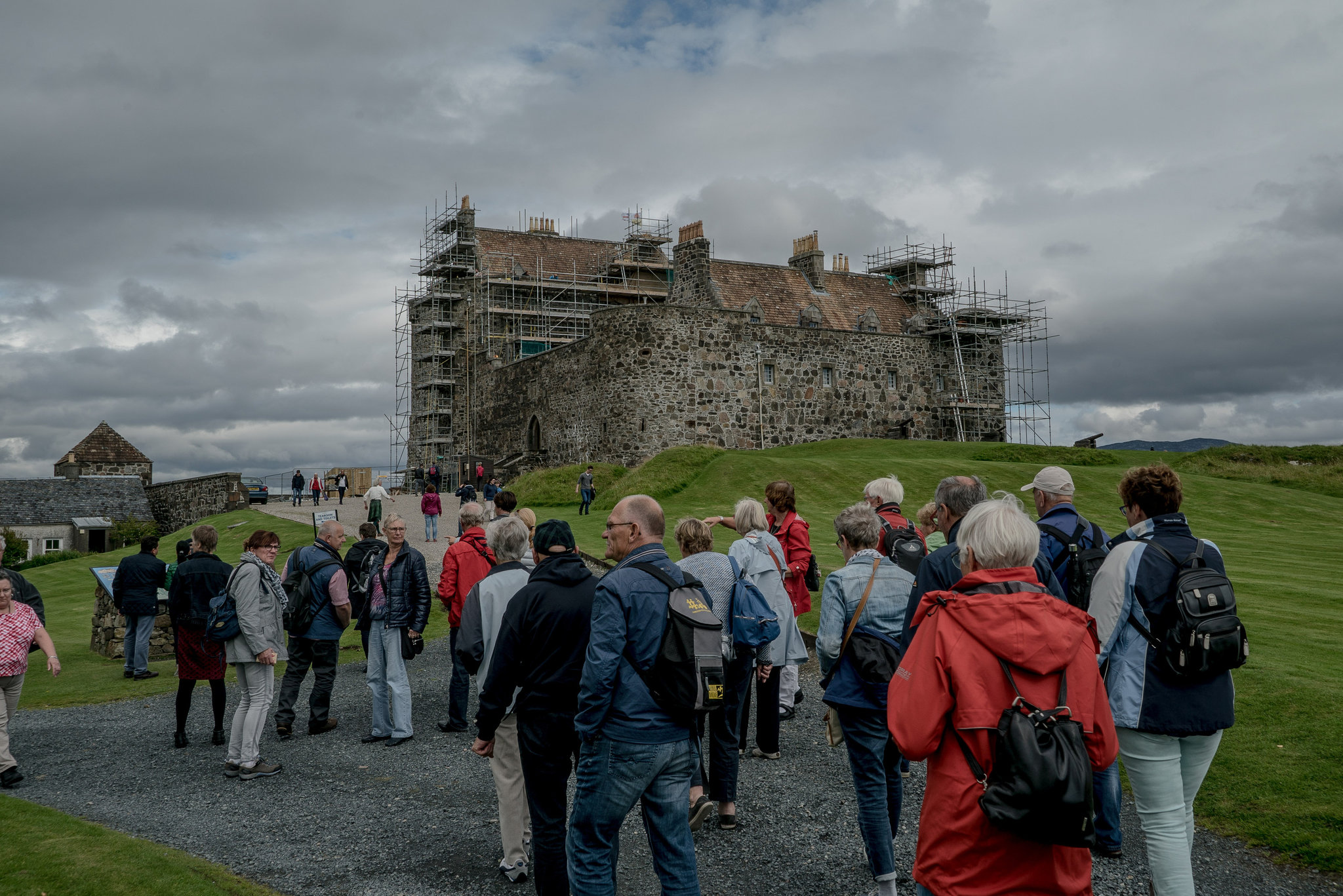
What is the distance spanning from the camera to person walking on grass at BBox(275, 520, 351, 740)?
359 inches

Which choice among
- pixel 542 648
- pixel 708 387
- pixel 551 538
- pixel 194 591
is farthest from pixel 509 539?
pixel 708 387

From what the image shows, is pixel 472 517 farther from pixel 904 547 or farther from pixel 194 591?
pixel 904 547

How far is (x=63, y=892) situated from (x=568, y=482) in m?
25.9

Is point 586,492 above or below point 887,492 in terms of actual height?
below

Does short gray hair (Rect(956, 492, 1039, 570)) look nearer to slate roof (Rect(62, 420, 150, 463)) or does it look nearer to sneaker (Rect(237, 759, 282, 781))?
sneaker (Rect(237, 759, 282, 781))

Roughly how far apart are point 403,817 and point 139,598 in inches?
310

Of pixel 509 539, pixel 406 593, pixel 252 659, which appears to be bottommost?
pixel 252 659

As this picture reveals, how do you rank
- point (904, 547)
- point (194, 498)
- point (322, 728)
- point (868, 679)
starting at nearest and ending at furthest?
point (868, 679) → point (904, 547) → point (322, 728) → point (194, 498)

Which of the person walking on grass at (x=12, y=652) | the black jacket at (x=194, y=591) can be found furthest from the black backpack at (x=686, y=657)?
the person walking on grass at (x=12, y=652)

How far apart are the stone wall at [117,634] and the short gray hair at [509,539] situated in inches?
411

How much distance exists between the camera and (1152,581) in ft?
14.7

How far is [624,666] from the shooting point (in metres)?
4.41

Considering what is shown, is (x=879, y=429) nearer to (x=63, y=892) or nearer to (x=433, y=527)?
(x=433, y=527)

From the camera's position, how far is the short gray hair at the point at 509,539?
617 centimetres
